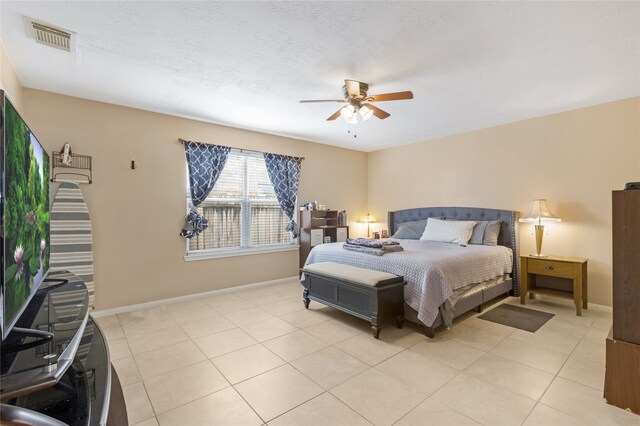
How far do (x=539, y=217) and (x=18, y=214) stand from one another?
4.80 metres

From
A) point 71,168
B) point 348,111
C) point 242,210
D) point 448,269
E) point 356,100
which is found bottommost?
point 448,269

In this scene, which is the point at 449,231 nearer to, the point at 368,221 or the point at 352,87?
the point at 368,221

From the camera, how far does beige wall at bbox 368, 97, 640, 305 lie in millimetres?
3598

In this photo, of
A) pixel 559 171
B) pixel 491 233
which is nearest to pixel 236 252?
pixel 491 233

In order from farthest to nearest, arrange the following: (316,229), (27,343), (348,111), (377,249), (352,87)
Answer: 1. (316,229)
2. (377,249)
3. (348,111)
4. (352,87)
5. (27,343)

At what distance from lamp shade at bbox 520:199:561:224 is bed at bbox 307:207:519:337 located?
35 centimetres

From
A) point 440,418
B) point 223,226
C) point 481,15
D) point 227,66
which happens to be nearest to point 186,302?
point 223,226

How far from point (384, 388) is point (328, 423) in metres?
0.52

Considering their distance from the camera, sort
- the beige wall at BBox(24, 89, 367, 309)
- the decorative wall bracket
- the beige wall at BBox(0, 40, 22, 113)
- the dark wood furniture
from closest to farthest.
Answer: the dark wood furniture, the beige wall at BBox(0, 40, 22, 113), the decorative wall bracket, the beige wall at BBox(24, 89, 367, 309)

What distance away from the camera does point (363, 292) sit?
302cm

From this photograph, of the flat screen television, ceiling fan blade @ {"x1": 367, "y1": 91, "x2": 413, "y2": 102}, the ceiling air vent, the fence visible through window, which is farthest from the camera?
the fence visible through window

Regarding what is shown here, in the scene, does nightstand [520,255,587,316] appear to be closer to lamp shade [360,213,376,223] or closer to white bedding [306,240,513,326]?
white bedding [306,240,513,326]

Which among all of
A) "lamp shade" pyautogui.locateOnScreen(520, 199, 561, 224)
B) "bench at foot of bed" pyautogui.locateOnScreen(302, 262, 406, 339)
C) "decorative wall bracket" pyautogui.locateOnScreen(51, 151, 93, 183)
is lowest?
"bench at foot of bed" pyautogui.locateOnScreen(302, 262, 406, 339)

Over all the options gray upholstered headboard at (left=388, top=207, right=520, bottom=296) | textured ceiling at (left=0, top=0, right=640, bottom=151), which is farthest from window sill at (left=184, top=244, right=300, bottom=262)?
gray upholstered headboard at (left=388, top=207, right=520, bottom=296)
